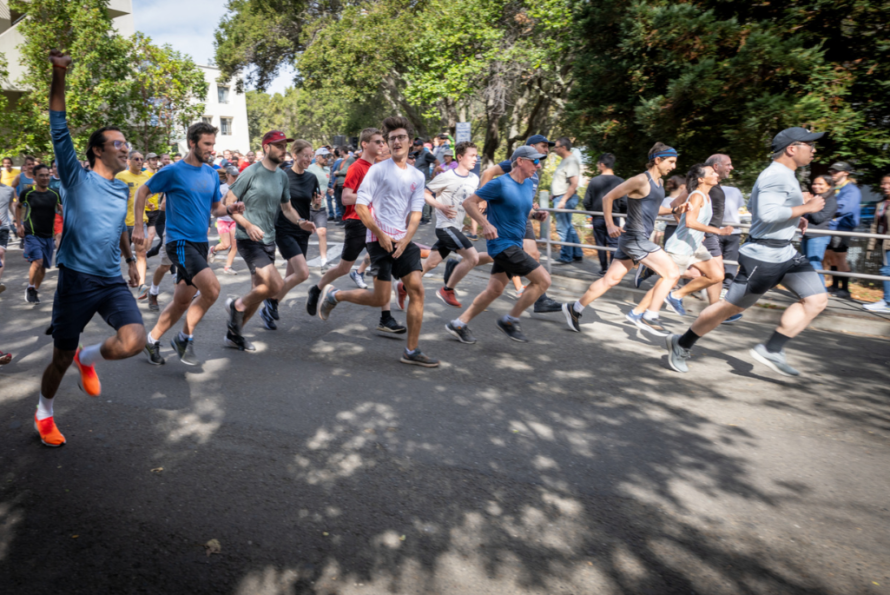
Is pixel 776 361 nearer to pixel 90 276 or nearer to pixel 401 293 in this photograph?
pixel 401 293

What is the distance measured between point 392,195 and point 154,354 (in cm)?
246

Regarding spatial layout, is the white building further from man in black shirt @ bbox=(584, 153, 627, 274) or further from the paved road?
the paved road

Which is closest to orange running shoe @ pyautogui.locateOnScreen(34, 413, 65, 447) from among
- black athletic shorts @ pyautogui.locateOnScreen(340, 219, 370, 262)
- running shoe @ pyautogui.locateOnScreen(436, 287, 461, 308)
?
black athletic shorts @ pyautogui.locateOnScreen(340, 219, 370, 262)

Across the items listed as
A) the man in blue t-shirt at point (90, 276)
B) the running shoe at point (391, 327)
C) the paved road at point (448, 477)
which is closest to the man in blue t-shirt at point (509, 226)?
the running shoe at point (391, 327)

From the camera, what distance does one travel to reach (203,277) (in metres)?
5.24

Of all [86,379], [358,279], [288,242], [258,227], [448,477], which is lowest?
[448,477]

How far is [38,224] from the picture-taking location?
8.24 meters

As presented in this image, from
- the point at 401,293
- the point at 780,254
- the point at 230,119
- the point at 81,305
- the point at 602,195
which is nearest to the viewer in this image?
the point at 81,305

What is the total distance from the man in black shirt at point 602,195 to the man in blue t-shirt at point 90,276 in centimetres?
722

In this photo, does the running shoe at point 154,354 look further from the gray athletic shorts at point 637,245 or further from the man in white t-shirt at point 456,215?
the gray athletic shorts at point 637,245

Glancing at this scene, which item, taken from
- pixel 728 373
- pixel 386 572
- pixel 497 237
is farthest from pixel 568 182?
pixel 386 572

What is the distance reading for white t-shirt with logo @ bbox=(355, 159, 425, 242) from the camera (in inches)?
215

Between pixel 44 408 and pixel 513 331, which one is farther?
pixel 513 331

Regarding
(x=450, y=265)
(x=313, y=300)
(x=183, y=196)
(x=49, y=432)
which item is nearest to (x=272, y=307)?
(x=313, y=300)
